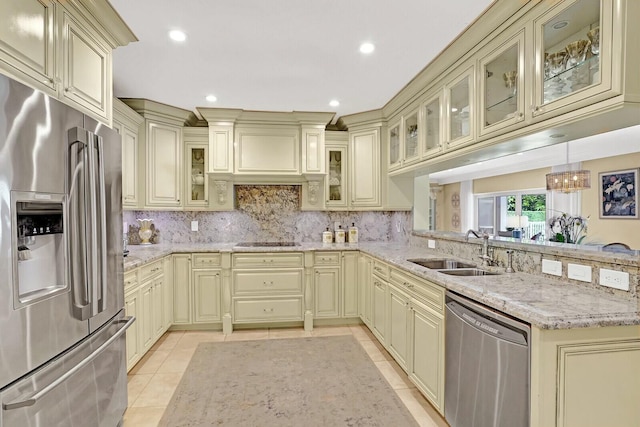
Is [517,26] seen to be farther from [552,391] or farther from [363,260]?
[363,260]

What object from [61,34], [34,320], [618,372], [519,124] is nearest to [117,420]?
[34,320]

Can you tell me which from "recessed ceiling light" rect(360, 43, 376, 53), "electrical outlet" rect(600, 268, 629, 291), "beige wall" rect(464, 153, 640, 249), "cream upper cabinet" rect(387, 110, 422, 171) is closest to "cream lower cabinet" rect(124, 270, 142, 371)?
"recessed ceiling light" rect(360, 43, 376, 53)

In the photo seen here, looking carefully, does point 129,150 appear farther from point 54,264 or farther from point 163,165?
point 54,264

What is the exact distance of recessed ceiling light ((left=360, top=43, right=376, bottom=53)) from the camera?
7.77ft

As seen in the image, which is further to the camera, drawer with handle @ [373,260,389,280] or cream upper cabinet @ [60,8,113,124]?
drawer with handle @ [373,260,389,280]

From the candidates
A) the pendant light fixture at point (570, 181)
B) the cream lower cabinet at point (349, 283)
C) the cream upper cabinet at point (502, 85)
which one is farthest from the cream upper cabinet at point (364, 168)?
the pendant light fixture at point (570, 181)

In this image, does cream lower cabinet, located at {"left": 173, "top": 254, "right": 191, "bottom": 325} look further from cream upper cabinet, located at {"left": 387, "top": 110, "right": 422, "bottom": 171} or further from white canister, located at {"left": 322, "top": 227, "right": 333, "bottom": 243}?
cream upper cabinet, located at {"left": 387, "top": 110, "right": 422, "bottom": 171}

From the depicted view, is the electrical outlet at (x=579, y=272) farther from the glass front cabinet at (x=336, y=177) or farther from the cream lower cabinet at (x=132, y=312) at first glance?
the cream lower cabinet at (x=132, y=312)

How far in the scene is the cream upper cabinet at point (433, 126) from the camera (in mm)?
2699

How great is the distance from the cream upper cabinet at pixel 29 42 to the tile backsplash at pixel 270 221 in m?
2.68

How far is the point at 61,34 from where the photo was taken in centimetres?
166

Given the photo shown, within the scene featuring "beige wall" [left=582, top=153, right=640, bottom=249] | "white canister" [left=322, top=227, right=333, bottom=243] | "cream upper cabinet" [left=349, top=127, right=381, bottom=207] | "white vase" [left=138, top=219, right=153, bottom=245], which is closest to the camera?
"white vase" [left=138, top=219, right=153, bottom=245]

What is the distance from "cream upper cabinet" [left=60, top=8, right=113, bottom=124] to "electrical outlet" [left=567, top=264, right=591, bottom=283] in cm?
282

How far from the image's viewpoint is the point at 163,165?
3.74 metres
